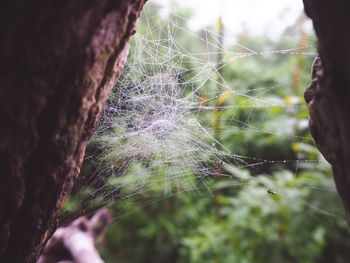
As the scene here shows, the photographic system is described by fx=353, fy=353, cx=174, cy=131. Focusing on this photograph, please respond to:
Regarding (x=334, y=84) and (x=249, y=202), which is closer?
(x=334, y=84)

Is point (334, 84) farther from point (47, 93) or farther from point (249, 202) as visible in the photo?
point (249, 202)

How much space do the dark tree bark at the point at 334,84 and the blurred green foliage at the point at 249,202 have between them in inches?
36.4

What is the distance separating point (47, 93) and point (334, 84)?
1.45 ft

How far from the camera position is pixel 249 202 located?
2.95 metres

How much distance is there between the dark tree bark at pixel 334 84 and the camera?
463 mm

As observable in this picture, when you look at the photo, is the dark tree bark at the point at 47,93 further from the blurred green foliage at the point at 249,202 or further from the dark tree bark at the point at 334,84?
the blurred green foliage at the point at 249,202

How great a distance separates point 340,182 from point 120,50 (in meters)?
0.49

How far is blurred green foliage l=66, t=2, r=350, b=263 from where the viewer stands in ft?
8.00

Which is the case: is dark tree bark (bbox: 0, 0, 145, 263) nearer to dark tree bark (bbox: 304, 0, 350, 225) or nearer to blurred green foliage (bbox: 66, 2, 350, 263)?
dark tree bark (bbox: 304, 0, 350, 225)

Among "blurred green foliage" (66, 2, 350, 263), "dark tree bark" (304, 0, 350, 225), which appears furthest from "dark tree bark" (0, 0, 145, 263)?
"blurred green foliage" (66, 2, 350, 263)

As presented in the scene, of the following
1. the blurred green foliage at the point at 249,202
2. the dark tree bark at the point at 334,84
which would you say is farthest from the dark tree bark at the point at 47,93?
the blurred green foliage at the point at 249,202

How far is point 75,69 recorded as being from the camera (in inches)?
23.3

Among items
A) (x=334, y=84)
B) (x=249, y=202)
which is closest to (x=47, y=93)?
(x=334, y=84)

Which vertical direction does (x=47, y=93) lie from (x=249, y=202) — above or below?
above
